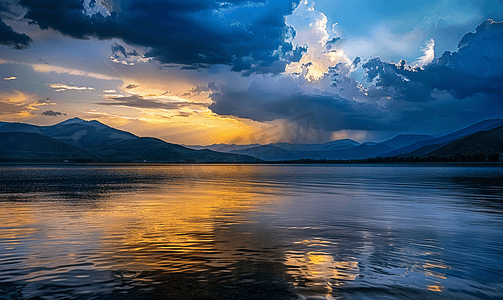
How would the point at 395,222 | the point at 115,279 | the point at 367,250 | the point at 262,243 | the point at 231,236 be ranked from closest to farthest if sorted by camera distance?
the point at 115,279, the point at 367,250, the point at 262,243, the point at 231,236, the point at 395,222

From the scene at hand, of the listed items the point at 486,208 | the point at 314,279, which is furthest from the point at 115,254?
the point at 486,208

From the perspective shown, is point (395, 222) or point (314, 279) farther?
point (395, 222)

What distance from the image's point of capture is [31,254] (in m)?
16.7

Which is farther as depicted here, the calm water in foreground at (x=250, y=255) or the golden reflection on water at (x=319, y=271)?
the golden reflection on water at (x=319, y=271)

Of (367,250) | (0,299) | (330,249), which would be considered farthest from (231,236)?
(0,299)

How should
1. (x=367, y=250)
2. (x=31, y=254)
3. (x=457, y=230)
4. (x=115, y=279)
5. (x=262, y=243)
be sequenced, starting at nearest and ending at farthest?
(x=115, y=279) → (x=31, y=254) → (x=367, y=250) → (x=262, y=243) → (x=457, y=230)

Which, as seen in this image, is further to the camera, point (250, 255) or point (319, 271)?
point (250, 255)

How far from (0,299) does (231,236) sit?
1233 centimetres

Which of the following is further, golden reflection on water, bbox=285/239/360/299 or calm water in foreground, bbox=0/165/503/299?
golden reflection on water, bbox=285/239/360/299

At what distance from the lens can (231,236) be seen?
2155 centimetres

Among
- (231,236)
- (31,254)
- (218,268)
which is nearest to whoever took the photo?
(218,268)

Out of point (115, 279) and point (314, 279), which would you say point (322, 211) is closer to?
point (314, 279)

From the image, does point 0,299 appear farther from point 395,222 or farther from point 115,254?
point 395,222

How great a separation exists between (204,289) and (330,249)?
27.2ft
